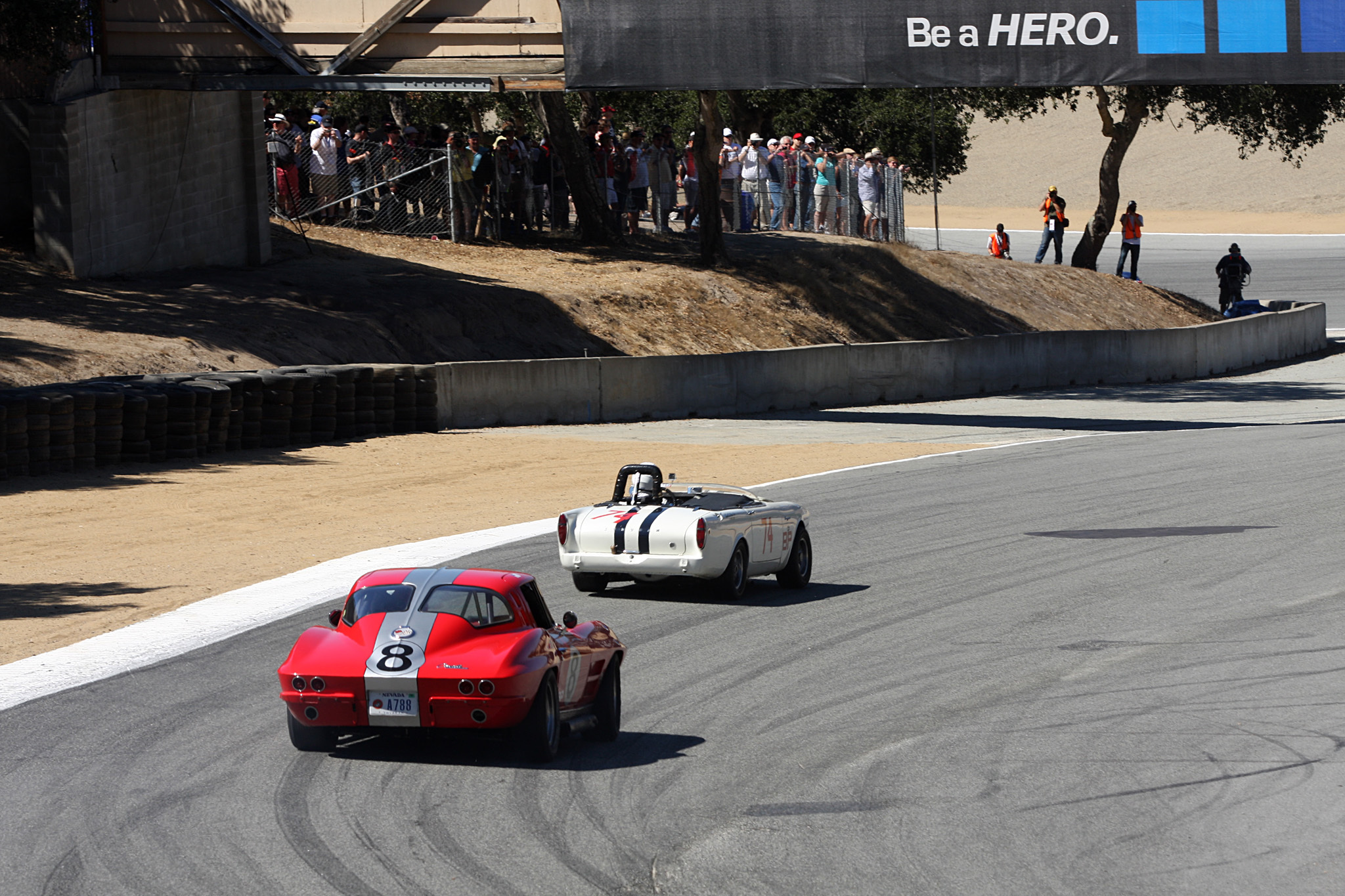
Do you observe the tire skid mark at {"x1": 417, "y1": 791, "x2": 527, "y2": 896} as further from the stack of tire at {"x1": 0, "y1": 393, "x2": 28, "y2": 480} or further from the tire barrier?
the tire barrier

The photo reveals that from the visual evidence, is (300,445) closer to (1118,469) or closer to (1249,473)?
(1118,469)

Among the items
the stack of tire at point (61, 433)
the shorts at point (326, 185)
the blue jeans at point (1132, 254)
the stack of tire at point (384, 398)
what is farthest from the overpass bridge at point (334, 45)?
the blue jeans at point (1132, 254)

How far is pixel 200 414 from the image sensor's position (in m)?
18.8

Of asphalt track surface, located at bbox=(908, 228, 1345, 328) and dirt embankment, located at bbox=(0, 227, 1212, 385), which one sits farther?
asphalt track surface, located at bbox=(908, 228, 1345, 328)

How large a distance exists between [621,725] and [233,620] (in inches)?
153

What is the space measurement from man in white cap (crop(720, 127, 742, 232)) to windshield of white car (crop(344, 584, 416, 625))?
95.8ft

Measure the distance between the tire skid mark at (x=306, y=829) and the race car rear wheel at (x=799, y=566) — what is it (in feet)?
18.0

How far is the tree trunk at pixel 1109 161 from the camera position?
140 feet

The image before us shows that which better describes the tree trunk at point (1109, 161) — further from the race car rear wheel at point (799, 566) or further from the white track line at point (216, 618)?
the race car rear wheel at point (799, 566)

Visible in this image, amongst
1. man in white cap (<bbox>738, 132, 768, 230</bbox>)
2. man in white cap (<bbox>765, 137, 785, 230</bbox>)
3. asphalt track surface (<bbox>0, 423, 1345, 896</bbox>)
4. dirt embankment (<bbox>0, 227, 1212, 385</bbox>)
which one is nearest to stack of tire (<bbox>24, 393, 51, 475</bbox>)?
dirt embankment (<bbox>0, 227, 1212, 385</bbox>)

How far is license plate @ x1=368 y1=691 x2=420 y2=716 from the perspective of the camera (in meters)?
7.21

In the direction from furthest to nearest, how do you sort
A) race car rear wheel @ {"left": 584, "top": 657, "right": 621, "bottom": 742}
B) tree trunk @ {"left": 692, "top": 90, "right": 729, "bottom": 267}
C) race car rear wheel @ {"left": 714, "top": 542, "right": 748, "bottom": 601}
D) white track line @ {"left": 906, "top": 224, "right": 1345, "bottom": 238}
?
1. white track line @ {"left": 906, "top": 224, "right": 1345, "bottom": 238}
2. tree trunk @ {"left": 692, "top": 90, "right": 729, "bottom": 267}
3. race car rear wheel @ {"left": 714, "top": 542, "right": 748, "bottom": 601}
4. race car rear wheel @ {"left": 584, "top": 657, "right": 621, "bottom": 742}

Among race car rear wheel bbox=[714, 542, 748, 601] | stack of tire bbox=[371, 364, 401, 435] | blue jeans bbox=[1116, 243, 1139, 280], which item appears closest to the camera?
race car rear wheel bbox=[714, 542, 748, 601]

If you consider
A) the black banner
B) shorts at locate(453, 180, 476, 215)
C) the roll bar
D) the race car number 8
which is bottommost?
the race car number 8
